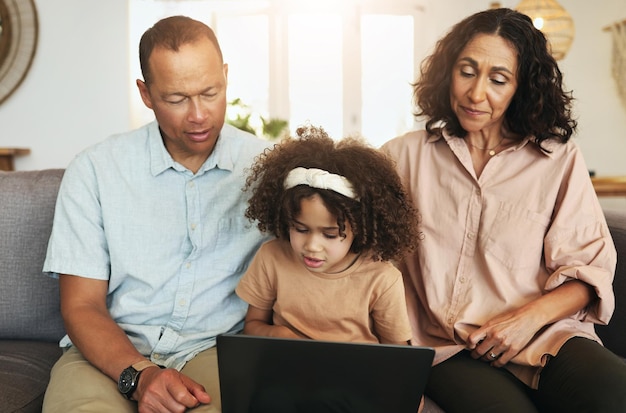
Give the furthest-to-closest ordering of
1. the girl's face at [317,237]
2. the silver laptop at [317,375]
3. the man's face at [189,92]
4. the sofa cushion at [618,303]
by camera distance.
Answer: the sofa cushion at [618,303] < the man's face at [189,92] < the girl's face at [317,237] < the silver laptop at [317,375]

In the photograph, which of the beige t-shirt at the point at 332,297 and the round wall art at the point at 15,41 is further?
the round wall art at the point at 15,41

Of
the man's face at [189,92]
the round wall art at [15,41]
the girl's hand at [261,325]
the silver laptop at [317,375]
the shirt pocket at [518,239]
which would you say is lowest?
the girl's hand at [261,325]

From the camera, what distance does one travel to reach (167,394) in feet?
4.37

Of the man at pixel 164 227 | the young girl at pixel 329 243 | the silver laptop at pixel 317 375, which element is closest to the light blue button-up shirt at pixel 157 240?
the man at pixel 164 227

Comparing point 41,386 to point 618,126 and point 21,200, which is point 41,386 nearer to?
point 21,200

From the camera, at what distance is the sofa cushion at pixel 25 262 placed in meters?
1.80

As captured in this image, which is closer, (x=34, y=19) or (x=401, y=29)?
(x=34, y=19)

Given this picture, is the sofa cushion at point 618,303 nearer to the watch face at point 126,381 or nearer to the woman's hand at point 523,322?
the woman's hand at point 523,322

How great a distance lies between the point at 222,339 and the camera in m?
1.12

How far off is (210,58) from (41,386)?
907 mm

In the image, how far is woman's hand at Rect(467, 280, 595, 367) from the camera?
1.50 meters

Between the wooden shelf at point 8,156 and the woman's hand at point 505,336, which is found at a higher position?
the wooden shelf at point 8,156

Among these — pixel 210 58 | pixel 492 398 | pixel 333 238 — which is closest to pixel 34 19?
pixel 210 58

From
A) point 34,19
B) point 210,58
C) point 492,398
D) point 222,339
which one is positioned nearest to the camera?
point 222,339
